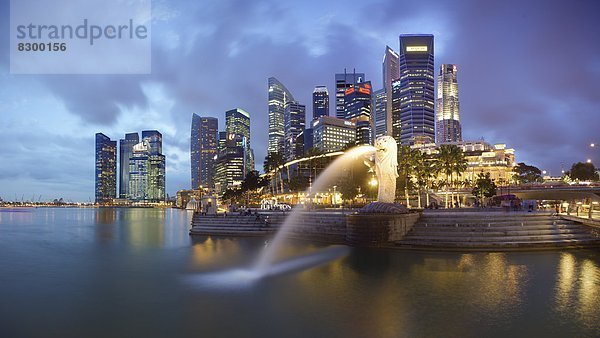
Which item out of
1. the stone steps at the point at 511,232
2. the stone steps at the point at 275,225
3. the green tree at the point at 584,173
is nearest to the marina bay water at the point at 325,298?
the stone steps at the point at 511,232

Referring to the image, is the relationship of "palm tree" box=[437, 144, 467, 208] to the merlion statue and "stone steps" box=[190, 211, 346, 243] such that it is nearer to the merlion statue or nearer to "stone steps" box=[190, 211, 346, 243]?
"stone steps" box=[190, 211, 346, 243]

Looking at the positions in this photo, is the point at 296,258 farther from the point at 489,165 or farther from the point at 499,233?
the point at 489,165

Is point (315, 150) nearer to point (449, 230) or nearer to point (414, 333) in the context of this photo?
point (449, 230)

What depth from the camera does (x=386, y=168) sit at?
131ft

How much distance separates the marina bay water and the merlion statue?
7.31m

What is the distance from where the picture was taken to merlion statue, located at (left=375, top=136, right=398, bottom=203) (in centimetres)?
3991

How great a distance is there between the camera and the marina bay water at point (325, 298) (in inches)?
641

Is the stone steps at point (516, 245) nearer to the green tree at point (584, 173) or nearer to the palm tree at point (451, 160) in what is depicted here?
the palm tree at point (451, 160)

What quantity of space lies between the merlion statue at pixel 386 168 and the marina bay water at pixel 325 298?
7.31m

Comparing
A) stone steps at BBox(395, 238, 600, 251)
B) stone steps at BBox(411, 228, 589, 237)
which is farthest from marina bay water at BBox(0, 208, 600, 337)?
stone steps at BBox(411, 228, 589, 237)

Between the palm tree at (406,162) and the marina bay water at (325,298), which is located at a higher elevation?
the palm tree at (406,162)

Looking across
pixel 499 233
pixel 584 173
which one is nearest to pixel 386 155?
pixel 499 233

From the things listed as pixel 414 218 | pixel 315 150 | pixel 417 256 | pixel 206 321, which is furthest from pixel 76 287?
pixel 315 150

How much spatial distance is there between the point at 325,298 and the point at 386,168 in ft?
71.8
